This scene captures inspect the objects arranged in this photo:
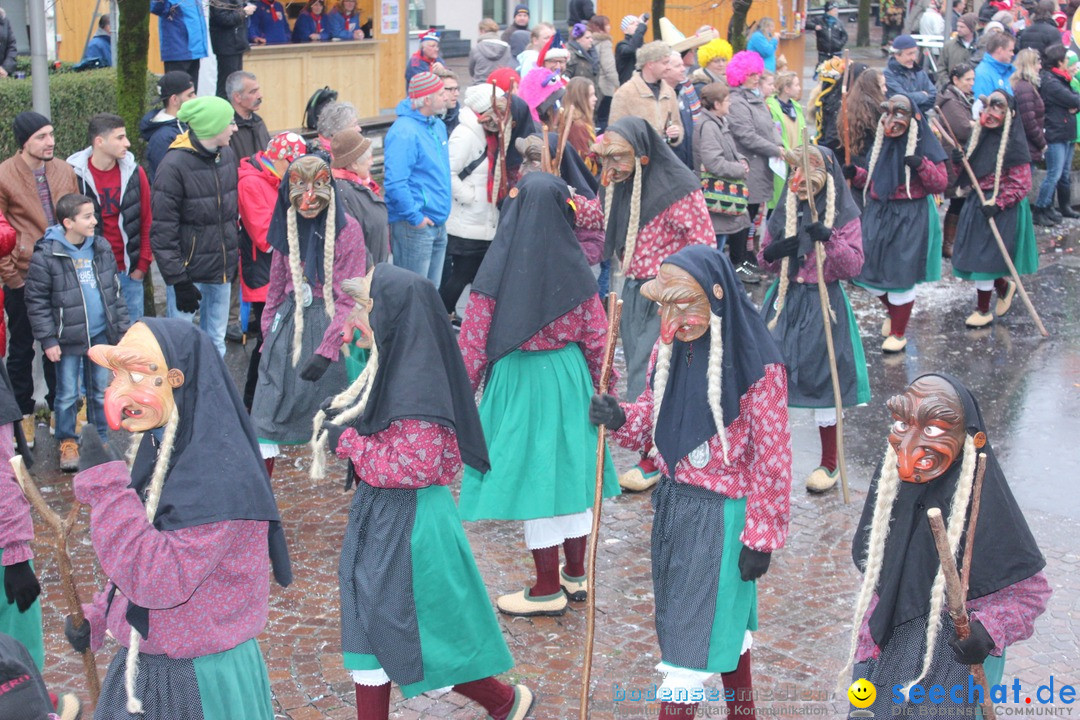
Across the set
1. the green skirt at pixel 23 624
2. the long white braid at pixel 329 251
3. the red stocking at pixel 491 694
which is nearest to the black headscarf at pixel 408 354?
the red stocking at pixel 491 694

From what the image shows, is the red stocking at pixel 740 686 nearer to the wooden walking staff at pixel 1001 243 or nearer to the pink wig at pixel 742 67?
the wooden walking staff at pixel 1001 243

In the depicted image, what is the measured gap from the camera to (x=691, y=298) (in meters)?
5.01

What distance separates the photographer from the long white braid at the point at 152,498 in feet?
13.9

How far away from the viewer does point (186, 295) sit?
9391 mm

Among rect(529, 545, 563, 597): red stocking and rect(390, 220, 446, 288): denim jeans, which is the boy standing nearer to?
A: rect(390, 220, 446, 288): denim jeans

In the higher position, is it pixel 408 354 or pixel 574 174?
pixel 574 174

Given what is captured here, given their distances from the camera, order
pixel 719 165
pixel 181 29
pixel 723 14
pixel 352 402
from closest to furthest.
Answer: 1. pixel 352 402
2. pixel 719 165
3. pixel 181 29
4. pixel 723 14

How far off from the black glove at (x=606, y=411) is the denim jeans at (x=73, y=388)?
421 centimetres

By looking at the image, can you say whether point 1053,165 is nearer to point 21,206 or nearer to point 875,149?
point 875,149

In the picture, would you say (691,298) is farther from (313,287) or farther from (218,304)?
(218,304)

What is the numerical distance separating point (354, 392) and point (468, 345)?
3.99 ft

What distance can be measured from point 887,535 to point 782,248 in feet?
13.2

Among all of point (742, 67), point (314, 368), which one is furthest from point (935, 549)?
point (742, 67)

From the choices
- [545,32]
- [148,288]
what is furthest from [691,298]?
[545,32]
